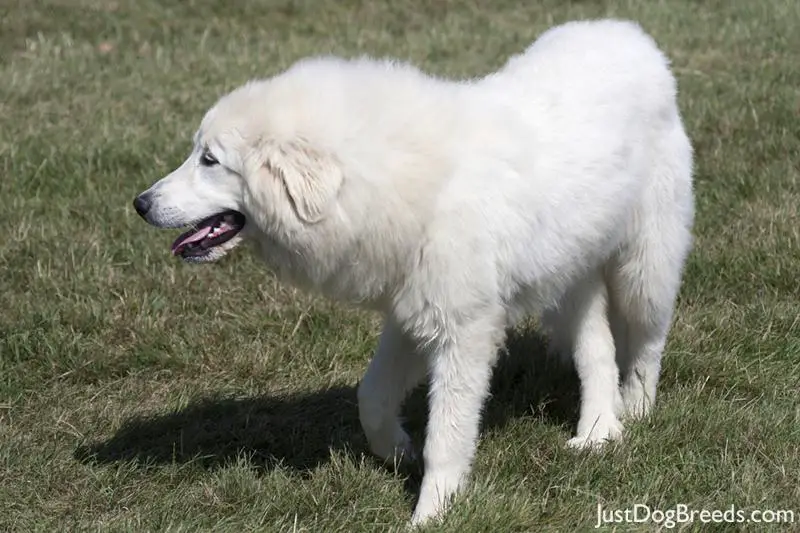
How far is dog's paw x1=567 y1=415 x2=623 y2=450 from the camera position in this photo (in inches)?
159

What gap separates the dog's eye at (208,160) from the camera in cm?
348

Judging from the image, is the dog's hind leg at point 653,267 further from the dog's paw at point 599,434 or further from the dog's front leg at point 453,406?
the dog's front leg at point 453,406

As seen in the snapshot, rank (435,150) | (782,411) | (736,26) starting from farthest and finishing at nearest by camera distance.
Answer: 1. (736,26)
2. (782,411)
3. (435,150)

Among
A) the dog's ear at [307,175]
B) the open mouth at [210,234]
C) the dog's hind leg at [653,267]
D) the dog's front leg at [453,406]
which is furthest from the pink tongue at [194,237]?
the dog's hind leg at [653,267]

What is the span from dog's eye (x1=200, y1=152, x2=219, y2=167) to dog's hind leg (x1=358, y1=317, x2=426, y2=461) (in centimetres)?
88

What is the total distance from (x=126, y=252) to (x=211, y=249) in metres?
2.31

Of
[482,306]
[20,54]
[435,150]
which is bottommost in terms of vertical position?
[20,54]

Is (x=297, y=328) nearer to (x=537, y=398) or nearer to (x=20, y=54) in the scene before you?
(x=537, y=398)

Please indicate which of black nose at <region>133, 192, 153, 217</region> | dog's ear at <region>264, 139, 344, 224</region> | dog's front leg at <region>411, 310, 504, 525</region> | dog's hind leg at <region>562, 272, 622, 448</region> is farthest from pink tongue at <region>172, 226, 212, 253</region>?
dog's hind leg at <region>562, 272, 622, 448</region>

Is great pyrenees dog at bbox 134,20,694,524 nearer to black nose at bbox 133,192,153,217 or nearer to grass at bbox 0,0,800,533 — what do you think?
black nose at bbox 133,192,153,217

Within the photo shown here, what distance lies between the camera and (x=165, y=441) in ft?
14.1

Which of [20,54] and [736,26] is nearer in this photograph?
[20,54]

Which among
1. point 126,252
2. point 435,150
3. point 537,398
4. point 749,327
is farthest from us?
point 126,252

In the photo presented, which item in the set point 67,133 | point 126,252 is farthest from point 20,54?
point 126,252
